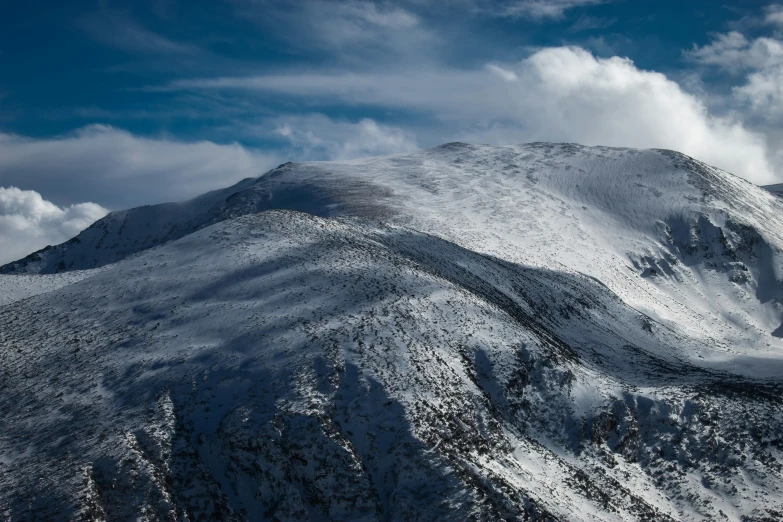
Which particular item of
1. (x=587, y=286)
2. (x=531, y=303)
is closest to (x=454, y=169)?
(x=587, y=286)

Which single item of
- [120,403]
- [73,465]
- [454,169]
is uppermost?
[454,169]

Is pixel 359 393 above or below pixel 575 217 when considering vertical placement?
below

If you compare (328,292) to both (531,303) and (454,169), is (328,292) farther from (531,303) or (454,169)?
(454,169)

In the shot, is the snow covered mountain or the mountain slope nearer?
the snow covered mountain

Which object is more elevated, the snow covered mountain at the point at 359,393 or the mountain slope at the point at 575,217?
the mountain slope at the point at 575,217

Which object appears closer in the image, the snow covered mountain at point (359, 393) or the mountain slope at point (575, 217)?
the snow covered mountain at point (359, 393)

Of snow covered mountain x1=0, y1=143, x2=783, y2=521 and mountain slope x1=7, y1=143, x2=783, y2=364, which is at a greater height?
mountain slope x1=7, y1=143, x2=783, y2=364

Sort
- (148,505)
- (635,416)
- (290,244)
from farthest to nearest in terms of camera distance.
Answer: (290,244)
(635,416)
(148,505)

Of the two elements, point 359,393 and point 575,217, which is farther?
point 575,217
